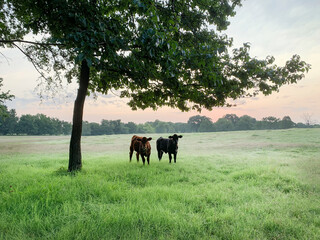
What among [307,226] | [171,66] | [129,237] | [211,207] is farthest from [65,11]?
[307,226]

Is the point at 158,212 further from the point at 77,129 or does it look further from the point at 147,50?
the point at 77,129

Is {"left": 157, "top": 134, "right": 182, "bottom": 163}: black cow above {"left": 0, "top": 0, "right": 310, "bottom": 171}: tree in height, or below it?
below

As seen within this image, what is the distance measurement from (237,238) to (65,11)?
737 centimetres

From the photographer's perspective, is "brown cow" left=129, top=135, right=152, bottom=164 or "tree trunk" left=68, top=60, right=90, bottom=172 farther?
"brown cow" left=129, top=135, right=152, bottom=164

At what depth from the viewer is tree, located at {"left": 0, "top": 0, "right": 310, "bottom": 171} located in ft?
17.4

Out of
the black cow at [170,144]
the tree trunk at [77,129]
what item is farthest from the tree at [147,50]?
the black cow at [170,144]

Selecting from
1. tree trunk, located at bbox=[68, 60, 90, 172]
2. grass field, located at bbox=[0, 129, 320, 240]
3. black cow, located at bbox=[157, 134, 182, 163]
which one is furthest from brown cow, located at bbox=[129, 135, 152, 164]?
grass field, located at bbox=[0, 129, 320, 240]

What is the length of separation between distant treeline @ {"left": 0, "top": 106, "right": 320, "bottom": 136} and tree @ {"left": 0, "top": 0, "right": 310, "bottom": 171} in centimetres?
9707

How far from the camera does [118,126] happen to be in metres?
111

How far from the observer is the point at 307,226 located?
3.77 metres

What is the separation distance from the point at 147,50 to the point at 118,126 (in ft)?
358

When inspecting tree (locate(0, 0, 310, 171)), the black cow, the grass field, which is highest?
tree (locate(0, 0, 310, 171))

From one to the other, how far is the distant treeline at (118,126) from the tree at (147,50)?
97067mm

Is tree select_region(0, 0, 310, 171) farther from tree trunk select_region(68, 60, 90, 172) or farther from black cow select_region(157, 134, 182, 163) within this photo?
black cow select_region(157, 134, 182, 163)
